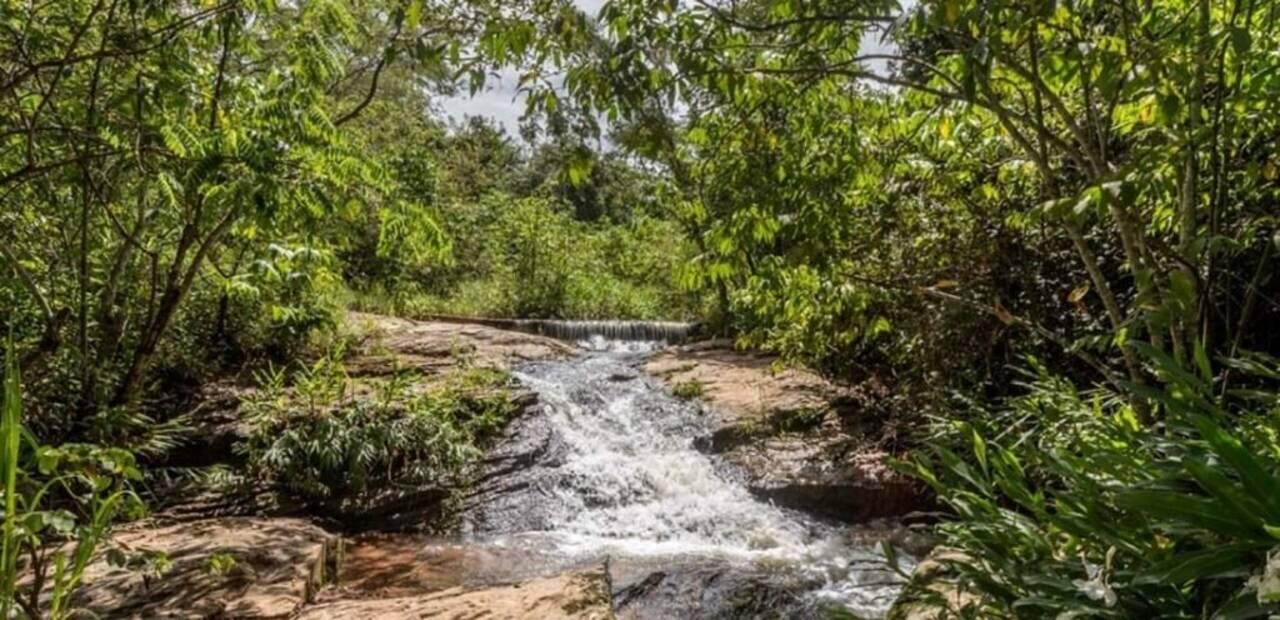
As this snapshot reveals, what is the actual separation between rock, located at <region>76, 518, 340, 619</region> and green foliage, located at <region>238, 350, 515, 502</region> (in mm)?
1099

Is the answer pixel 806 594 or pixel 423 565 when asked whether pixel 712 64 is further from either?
pixel 423 565

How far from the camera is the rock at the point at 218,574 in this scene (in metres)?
2.60

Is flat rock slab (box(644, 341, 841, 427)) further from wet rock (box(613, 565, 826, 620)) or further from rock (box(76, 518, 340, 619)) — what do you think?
rock (box(76, 518, 340, 619))

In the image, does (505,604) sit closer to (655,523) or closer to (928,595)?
(928,595)

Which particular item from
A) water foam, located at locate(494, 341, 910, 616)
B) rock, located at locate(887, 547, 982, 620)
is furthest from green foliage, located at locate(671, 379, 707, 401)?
rock, located at locate(887, 547, 982, 620)

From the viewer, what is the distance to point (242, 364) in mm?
6277

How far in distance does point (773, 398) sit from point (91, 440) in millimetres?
5083

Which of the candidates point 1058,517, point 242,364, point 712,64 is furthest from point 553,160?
point 242,364

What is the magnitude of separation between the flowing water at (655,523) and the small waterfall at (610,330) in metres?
4.62

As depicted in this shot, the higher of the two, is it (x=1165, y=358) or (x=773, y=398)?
(x=1165, y=358)

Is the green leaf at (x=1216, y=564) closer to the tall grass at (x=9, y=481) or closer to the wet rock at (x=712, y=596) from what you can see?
the tall grass at (x=9, y=481)

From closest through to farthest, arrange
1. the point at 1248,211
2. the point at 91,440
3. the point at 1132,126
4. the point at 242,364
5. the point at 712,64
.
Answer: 1. the point at 712,64
2. the point at 1132,126
3. the point at 1248,211
4. the point at 91,440
5. the point at 242,364

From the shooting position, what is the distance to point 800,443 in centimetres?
557

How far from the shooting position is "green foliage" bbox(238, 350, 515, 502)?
4.78m
